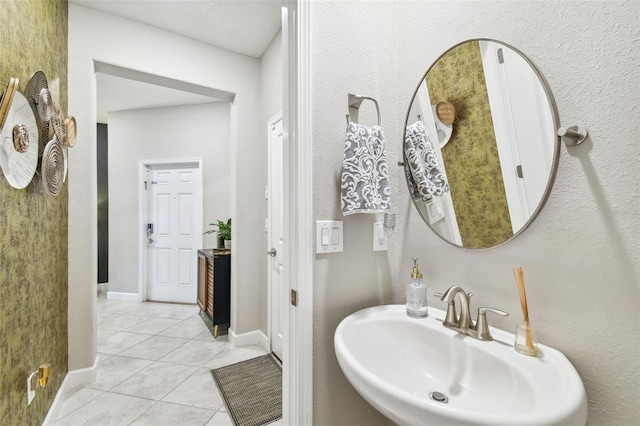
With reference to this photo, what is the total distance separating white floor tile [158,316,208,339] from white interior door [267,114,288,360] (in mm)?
999

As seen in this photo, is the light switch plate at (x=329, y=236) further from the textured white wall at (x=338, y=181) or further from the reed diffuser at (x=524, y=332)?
the reed diffuser at (x=524, y=332)

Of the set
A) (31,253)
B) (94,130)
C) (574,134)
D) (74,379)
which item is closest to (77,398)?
(74,379)

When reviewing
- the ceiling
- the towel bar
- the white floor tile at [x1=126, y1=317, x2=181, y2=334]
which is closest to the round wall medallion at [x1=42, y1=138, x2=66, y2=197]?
the ceiling

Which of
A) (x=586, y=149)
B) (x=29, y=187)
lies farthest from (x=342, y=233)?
(x=29, y=187)

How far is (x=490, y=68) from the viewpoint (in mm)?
927

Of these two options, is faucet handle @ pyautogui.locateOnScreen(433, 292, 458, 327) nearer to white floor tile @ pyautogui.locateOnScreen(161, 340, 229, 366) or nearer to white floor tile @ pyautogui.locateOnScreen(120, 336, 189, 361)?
white floor tile @ pyautogui.locateOnScreen(161, 340, 229, 366)

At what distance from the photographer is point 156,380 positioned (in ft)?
6.91

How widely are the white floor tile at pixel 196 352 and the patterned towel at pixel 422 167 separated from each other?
2.25 m

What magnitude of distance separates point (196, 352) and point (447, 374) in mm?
2350

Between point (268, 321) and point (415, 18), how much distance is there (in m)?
2.42

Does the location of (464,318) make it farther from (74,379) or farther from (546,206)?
(74,379)

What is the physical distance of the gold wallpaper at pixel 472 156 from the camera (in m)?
0.93

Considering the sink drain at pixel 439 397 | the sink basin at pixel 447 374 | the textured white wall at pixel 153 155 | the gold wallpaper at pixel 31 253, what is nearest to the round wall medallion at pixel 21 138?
the gold wallpaper at pixel 31 253

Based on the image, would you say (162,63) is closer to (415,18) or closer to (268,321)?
(415,18)
